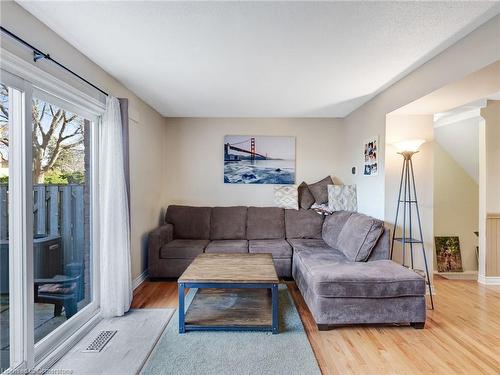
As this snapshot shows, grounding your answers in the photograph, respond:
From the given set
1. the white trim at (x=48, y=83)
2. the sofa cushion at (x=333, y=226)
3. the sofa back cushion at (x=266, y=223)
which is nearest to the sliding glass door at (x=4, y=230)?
the white trim at (x=48, y=83)

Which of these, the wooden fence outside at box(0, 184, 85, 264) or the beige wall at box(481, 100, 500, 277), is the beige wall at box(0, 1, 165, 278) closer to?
the wooden fence outside at box(0, 184, 85, 264)

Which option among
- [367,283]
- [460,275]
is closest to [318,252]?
[367,283]

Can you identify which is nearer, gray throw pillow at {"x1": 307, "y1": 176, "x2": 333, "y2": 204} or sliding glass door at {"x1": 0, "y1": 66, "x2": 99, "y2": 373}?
sliding glass door at {"x1": 0, "y1": 66, "x2": 99, "y2": 373}

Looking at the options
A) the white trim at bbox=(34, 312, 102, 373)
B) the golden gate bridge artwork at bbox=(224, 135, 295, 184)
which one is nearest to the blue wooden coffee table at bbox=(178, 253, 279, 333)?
the white trim at bbox=(34, 312, 102, 373)

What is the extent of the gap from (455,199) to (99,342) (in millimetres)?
5020

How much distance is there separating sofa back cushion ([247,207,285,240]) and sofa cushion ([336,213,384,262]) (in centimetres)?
123

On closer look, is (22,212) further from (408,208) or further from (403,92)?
(408,208)

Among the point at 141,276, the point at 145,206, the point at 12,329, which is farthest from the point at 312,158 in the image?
the point at 12,329

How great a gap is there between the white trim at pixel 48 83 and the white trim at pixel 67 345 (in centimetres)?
185

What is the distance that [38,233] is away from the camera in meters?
2.06

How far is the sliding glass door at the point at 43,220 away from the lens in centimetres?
175

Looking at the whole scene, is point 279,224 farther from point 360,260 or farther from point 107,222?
point 107,222

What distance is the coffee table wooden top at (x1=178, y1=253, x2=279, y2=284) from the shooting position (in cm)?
237

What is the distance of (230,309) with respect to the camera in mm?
2758
